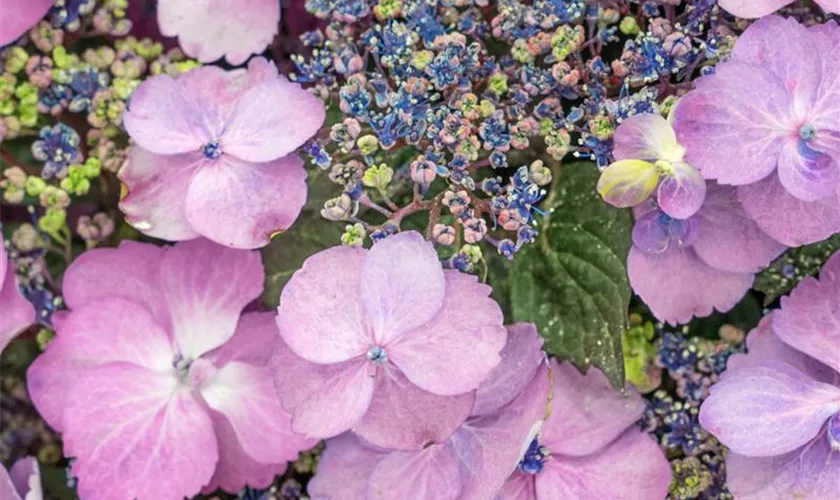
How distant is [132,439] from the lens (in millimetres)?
870

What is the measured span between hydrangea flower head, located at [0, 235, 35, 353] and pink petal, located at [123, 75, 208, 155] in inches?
5.5

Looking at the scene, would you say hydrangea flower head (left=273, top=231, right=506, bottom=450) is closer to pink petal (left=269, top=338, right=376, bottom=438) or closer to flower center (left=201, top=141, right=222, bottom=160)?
pink petal (left=269, top=338, right=376, bottom=438)

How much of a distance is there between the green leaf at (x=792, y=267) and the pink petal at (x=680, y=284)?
33 millimetres

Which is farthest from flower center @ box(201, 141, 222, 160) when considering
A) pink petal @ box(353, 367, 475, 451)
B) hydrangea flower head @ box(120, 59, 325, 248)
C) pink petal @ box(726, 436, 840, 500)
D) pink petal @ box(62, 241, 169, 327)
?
pink petal @ box(726, 436, 840, 500)

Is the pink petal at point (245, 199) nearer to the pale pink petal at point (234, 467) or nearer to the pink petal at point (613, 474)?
the pale pink petal at point (234, 467)

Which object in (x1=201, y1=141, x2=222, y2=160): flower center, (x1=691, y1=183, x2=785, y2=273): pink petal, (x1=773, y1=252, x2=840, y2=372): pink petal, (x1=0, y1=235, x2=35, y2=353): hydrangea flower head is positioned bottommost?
(x1=773, y1=252, x2=840, y2=372): pink petal

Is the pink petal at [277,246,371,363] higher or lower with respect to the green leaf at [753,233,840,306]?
higher

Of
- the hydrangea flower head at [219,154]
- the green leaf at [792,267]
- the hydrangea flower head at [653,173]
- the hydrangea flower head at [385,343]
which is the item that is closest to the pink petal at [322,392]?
the hydrangea flower head at [385,343]

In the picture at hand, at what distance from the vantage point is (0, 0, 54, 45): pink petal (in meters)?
0.89

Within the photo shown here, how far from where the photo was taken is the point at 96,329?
894 mm

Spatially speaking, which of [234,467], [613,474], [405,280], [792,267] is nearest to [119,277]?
[234,467]

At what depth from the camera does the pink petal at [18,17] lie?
0.89m

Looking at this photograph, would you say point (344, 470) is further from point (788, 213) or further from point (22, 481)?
point (788, 213)

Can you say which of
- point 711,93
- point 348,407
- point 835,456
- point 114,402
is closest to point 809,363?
point 835,456
